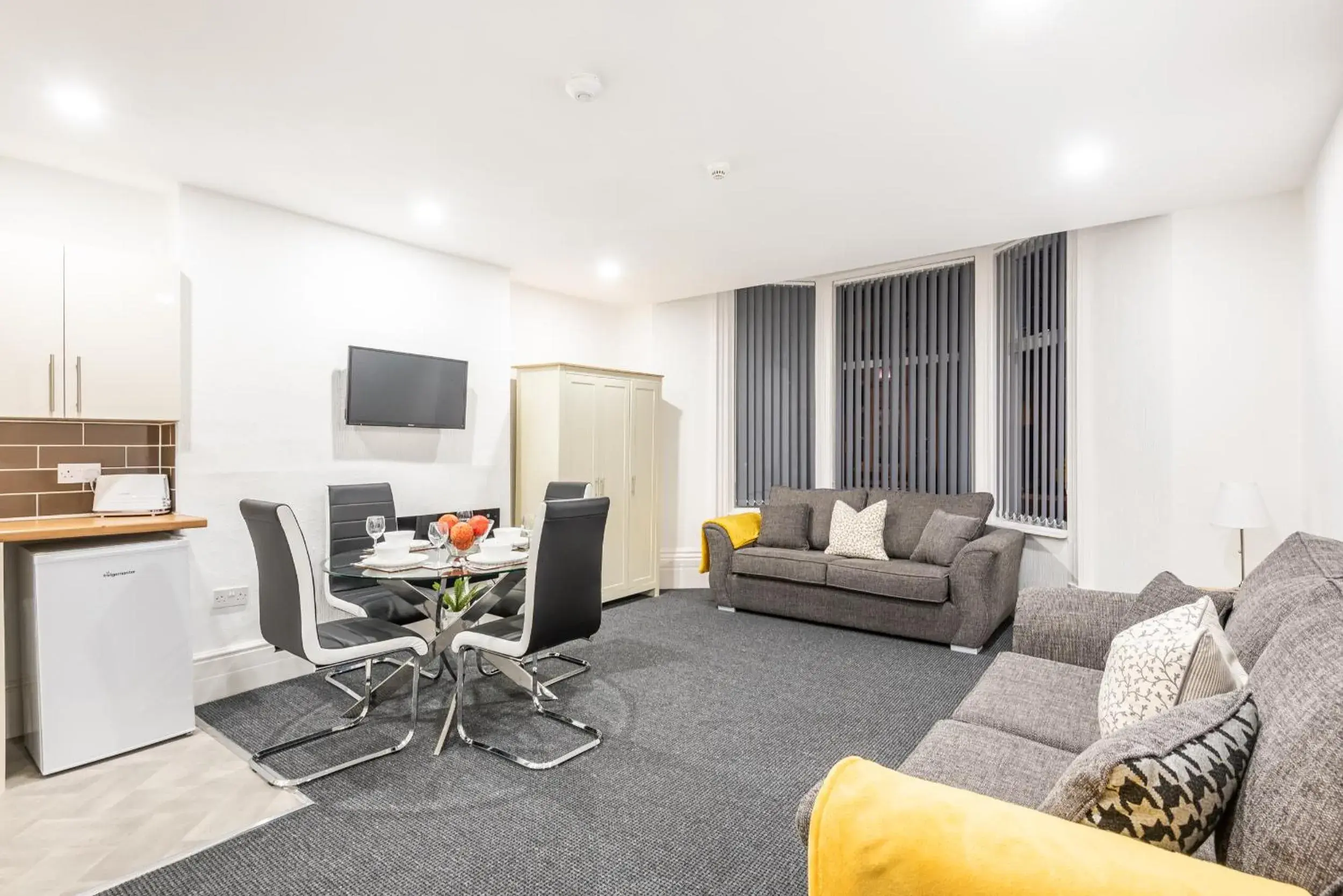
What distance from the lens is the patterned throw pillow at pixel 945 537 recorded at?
4367mm

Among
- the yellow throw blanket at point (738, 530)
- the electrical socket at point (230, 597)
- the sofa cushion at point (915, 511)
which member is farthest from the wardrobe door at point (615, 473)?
the electrical socket at point (230, 597)

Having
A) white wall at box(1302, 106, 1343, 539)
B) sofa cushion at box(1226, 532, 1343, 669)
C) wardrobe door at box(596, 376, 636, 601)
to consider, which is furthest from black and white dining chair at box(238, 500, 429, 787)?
white wall at box(1302, 106, 1343, 539)

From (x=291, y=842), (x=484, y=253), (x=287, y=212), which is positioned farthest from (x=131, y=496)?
(x=484, y=253)

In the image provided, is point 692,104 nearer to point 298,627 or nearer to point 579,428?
point 298,627

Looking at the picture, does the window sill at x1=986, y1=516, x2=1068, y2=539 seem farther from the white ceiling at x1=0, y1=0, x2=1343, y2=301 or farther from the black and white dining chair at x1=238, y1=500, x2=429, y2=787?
the black and white dining chair at x1=238, y1=500, x2=429, y2=787

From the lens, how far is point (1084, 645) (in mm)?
2412

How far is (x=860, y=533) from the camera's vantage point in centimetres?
484

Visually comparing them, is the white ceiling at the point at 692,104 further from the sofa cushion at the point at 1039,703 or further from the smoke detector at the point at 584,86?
the sofa cushion at the point at 1039,703

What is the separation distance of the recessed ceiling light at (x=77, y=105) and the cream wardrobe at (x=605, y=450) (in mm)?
2689

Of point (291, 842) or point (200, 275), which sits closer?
point (291, 842)

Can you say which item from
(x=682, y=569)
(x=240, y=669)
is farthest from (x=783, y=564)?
(x=240, y=669)

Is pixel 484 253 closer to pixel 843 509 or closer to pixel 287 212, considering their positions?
pixel 287 212

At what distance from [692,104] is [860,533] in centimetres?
322

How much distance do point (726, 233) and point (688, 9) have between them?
2.15 metres
